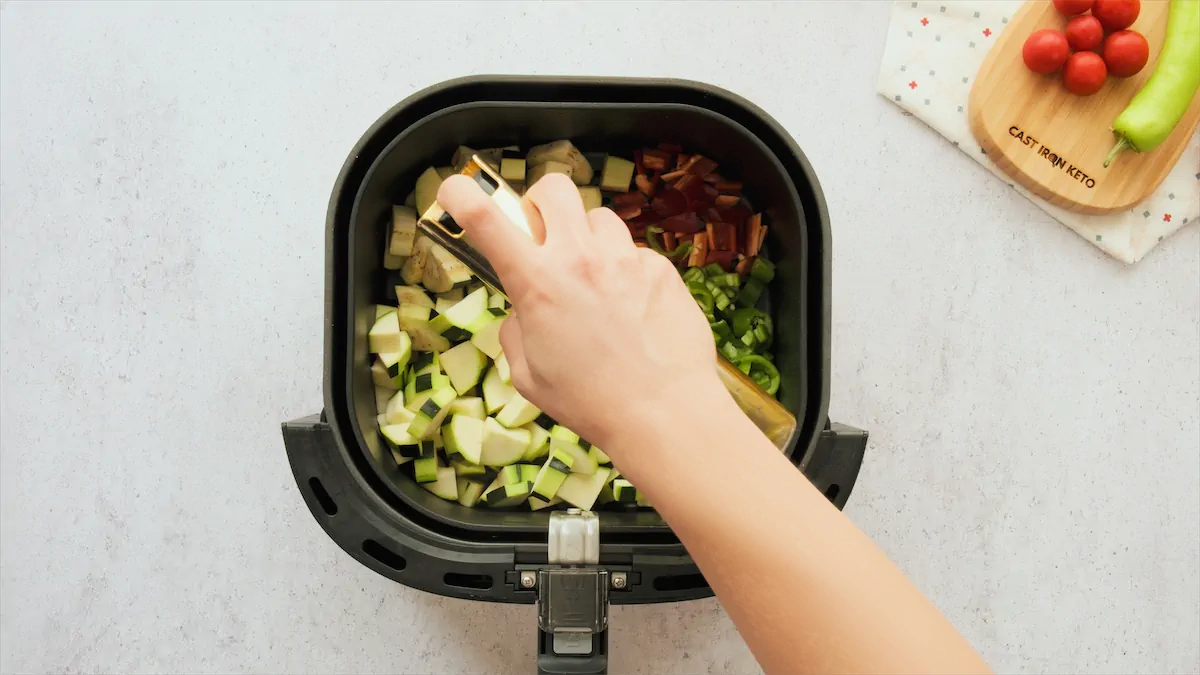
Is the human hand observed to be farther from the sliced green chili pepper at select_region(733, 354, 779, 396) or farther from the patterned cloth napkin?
the patterned cloth napkin

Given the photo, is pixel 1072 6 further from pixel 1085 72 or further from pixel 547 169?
pixel 547 169

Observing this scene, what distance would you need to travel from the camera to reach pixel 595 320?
43cm

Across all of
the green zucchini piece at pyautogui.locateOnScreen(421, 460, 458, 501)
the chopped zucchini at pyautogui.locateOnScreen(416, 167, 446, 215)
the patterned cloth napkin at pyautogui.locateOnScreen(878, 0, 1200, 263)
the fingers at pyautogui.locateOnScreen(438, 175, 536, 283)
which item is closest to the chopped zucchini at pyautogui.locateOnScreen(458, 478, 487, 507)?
the green zucchini piece at pyautogui.locateOnScreen(421, 460, 458, 501)

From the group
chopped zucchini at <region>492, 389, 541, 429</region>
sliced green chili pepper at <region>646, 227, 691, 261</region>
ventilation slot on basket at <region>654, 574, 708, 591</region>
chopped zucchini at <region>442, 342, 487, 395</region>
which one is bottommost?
ventilation slot on basket at <region>654, 574, 708, 591</region>

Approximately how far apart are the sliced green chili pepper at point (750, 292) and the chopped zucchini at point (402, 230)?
0.98 feet

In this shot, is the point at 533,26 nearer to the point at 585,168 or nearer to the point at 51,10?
the point at 585,168

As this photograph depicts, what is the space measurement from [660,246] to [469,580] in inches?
13.4

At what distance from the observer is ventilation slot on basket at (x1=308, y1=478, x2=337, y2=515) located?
0.63 metres

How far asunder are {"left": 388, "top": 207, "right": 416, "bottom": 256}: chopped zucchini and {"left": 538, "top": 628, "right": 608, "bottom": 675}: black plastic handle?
0.35 m

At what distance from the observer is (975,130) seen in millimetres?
873

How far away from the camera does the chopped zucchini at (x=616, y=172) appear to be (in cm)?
76

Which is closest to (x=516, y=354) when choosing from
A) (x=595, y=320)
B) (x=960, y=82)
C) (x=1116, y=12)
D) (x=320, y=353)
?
(x=595, y=320)

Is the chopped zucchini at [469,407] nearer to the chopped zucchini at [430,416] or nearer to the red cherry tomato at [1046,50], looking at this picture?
the chopped zucchini at [430,416]

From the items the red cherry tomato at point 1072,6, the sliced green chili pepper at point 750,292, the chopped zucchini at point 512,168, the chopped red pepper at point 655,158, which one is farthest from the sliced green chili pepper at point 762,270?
the red cherry tomato at point 1072,6
